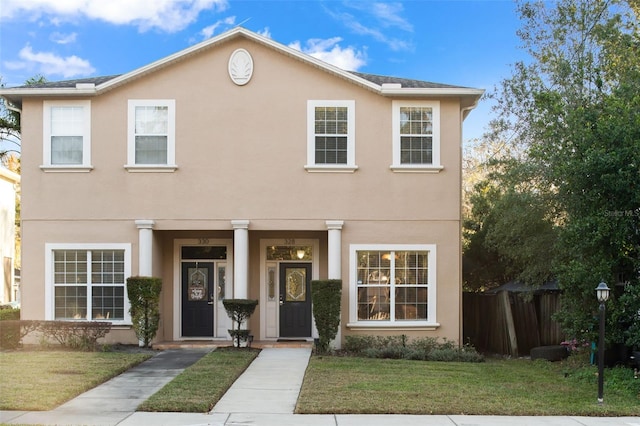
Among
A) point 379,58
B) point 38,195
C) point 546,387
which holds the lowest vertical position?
point 546,387

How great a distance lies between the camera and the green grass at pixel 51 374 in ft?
31.8

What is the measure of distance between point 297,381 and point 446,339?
229 inches

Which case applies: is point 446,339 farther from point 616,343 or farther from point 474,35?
point 474,35

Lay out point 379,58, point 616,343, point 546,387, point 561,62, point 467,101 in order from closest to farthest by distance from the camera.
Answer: point 546,387 < point 616,343 < point 561,62 < point 467,101 < point 379,58

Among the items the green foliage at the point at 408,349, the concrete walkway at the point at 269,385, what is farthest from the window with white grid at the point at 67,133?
the green foliage at the point at 408,349

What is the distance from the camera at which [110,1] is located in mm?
16906

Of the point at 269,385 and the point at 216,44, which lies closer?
the point at 269,385

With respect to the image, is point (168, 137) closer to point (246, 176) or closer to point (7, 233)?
point (246, 176)

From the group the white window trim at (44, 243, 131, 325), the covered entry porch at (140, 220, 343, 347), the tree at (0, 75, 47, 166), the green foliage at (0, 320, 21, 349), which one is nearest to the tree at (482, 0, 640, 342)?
the covered entry porch at (140, 220, 343, 347)

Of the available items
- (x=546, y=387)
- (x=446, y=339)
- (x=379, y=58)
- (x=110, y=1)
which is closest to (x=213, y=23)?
(x=110, y=1)

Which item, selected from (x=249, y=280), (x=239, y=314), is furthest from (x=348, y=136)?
Answer: (x=239, y=314)

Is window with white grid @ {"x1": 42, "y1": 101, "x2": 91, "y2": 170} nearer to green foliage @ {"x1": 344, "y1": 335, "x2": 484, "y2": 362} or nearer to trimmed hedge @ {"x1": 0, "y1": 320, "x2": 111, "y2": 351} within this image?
trimmed hedge @ {"x1": 0, "y1": 320, "x2": 111, "y2": 351}

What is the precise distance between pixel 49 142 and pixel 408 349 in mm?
9963

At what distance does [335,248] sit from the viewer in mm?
16469
